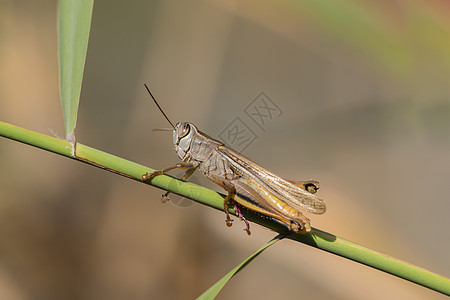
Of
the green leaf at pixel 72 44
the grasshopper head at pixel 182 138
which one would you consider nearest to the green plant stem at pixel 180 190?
the green leaf at pixel 72 44

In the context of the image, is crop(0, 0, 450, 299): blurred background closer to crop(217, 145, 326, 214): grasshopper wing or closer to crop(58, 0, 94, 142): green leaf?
crop(217, 145, 326, 214): grasshopper wing

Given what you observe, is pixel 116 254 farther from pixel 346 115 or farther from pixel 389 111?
pixel 389 111

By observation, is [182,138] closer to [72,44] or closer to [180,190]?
[180,190]

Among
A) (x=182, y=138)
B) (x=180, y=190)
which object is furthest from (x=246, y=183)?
(x=180, y=190)

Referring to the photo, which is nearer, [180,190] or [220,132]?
[180,190]

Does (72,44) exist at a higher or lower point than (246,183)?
higher
